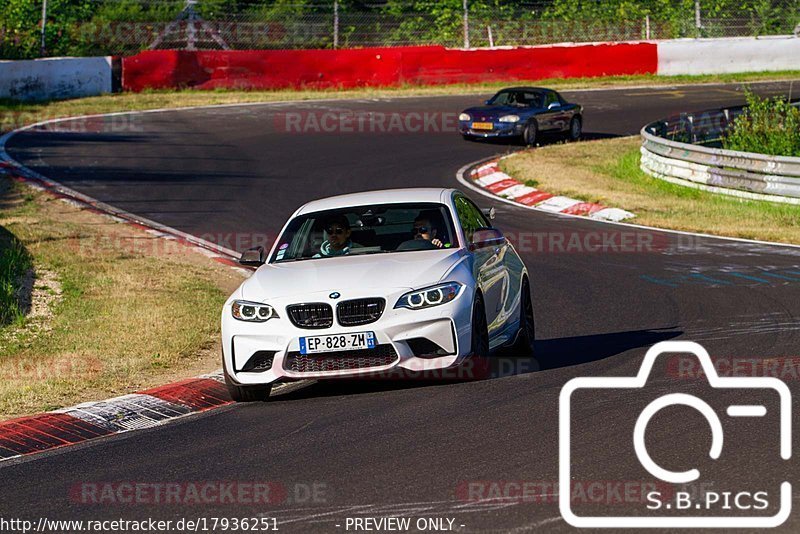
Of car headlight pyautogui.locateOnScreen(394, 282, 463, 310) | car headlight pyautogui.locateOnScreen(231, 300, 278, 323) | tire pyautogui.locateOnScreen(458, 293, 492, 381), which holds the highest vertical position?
car headlight pyautogui.locateOnScreen(394, 282, 463, 310)

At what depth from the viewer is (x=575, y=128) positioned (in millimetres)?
31812

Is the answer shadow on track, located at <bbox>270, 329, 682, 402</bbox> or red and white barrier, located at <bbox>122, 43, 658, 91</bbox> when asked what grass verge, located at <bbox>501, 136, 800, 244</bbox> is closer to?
shadow on track, located at <bbox>270, 329, 682, 402</bbox>

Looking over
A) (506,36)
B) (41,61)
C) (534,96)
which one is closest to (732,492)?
(534,96)

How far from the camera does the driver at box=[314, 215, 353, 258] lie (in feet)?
34.9

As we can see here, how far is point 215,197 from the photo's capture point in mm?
22688

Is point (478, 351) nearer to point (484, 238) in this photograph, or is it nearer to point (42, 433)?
point (484, 238)

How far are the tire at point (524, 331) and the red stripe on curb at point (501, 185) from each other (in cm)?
1325

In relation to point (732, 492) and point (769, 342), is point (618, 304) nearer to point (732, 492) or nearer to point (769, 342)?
point (769, 342)

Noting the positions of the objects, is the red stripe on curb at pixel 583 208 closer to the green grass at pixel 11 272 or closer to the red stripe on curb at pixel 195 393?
the green grass at pixel 11 272

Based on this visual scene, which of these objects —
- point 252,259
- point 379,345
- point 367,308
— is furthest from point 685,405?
point 252,259

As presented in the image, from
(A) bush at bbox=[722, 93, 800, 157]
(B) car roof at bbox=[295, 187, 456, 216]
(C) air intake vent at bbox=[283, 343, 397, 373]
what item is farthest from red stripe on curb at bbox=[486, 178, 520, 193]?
(C) air intake vent at bbox=[283, 343, 397, 373]

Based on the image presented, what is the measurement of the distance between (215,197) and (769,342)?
43.7ft

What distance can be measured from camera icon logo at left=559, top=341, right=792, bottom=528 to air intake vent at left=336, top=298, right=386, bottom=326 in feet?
4.52

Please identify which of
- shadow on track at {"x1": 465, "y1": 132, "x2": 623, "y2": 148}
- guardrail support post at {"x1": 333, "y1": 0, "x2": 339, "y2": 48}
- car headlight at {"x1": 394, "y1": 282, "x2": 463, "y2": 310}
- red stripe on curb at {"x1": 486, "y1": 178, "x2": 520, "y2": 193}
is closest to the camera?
car headlight at {"x1": 394, "y1": 282, "x2": 463, "y2": 310}
